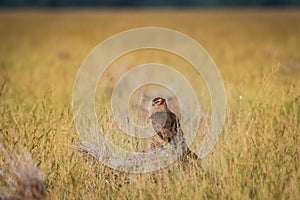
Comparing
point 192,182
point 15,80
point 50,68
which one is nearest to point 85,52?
point 50,68

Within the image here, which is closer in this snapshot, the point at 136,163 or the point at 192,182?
the point at 192,182

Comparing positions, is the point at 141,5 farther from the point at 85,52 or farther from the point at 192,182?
the point at 192,182

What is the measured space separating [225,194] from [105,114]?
1.62 meters

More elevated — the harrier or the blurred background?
the blurred background

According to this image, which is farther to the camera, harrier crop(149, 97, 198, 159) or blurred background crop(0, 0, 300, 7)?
blurred background crop(0, 0, 300, 7)

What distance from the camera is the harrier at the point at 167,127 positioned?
452cm

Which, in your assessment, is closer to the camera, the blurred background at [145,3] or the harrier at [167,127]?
the harrier at [167,127]

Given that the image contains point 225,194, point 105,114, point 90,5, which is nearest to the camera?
point 225,194

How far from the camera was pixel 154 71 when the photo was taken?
12.0 metres

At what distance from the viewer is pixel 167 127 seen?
178 inches

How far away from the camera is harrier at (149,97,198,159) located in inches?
178

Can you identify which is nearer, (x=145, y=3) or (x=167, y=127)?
(x=167, y=127)

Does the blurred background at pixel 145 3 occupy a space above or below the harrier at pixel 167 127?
above

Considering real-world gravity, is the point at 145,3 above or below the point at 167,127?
above
